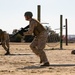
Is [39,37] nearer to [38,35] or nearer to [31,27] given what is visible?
[38,35]

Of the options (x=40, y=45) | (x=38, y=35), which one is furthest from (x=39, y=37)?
(x=40, y=45)

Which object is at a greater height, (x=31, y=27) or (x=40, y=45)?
(x=31, y=27)

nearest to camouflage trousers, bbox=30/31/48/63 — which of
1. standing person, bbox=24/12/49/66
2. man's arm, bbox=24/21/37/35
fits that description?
standing person, bbox=24/12/49/66

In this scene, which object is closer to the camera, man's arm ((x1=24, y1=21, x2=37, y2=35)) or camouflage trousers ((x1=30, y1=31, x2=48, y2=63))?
man's arm ((x1=24, y1=21, x2=37, y2=35))

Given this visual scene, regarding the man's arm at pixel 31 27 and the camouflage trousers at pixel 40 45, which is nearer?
the man's arm at pixel 31 27

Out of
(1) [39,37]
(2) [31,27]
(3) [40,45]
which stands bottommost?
(3) [40,45]

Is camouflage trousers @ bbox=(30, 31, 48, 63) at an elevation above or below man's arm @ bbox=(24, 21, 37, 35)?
below

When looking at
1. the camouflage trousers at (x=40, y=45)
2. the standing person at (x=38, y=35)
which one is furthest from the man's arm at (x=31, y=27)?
the camouflage trousers at (x=40, y=45)

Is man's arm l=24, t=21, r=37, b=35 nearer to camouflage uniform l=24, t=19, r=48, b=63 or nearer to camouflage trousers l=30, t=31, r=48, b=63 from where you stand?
camouflage uniform l=24, t=19, r=48, b=63

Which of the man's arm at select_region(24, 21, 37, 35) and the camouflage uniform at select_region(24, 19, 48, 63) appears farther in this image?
the camouflage uniform at select_region(24, 19, 48, 63)

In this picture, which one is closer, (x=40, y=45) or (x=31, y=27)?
(x=31, y=27)

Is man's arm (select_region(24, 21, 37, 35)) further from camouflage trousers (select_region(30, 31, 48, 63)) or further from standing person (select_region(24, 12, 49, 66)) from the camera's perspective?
camouflage trousers (select_region(30, 31, 48, 63))

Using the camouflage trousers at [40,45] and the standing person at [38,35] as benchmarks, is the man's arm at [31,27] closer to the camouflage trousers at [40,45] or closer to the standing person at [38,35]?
the standing person at [38,35]

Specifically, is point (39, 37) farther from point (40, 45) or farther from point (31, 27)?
point (31, 27)
